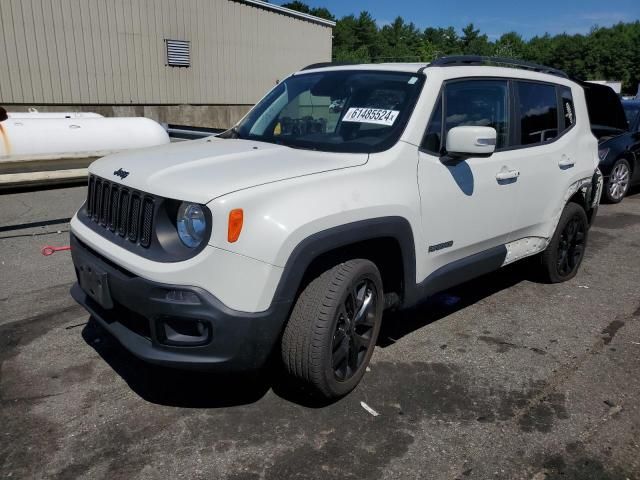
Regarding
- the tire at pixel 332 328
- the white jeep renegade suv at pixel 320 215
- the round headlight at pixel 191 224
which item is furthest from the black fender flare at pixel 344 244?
the round headlight at pixel 191 224

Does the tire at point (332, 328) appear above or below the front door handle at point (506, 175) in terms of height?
below

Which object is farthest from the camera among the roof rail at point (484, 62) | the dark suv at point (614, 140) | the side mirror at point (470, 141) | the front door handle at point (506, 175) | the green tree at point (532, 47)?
the green tree at point (532, 47)

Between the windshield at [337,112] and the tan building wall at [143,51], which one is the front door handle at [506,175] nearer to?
the windshield at [337,112]

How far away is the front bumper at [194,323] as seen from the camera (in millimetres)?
2539

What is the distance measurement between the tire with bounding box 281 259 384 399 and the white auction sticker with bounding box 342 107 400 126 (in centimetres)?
91

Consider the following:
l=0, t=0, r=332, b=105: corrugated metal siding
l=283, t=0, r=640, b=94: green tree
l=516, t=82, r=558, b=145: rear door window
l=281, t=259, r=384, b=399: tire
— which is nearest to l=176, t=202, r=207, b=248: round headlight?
l=281, t=259, r=384, b=399: tire

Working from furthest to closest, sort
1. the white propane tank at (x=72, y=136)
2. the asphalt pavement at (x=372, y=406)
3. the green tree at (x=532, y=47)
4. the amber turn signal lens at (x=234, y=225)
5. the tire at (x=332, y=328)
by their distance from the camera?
the green tree at (x=532, y=47) → the white propane tank at (x=72, y=136) → the tire at (x=332, y=328) → the asphalt pavement at (x=372, y=406) → the amber turn signal lens at (x=234, y=225)

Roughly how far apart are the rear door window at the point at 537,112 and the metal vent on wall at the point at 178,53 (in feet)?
51.0

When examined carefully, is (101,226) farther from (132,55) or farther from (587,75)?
(587,75)

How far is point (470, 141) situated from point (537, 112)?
1.53 m

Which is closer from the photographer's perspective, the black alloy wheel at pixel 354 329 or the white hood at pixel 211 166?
the white hood at pixel 211 166

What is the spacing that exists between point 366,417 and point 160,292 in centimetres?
128

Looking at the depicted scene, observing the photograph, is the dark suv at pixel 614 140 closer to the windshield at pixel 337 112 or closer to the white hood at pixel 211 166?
the windshield at pixel 337 112

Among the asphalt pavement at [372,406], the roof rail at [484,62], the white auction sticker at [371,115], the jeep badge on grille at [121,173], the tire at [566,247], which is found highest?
the roof rail at [484,62]
